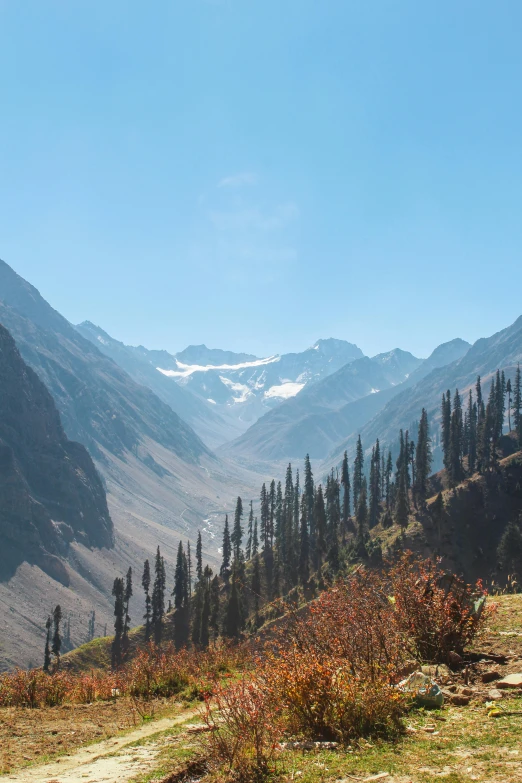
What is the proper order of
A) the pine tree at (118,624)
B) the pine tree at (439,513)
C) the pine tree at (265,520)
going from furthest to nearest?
the pine tree at (265,520) → the pine tree at (118,624) → the pine tree at (439,513)

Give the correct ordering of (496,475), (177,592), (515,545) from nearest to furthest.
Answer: (515,545)
(496,475)
(177,592)

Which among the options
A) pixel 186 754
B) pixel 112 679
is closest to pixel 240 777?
pixel 186 754

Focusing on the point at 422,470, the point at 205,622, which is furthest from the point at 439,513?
the point at 205,622

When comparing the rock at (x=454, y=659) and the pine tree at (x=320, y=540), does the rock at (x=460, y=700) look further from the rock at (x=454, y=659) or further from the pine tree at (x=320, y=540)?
the pine tree at (x=320, y=540)

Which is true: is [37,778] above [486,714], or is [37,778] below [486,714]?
below

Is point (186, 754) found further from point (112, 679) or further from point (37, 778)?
point (112, 679)

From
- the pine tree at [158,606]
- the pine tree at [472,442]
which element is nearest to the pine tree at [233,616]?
the pine tree at [158,606]

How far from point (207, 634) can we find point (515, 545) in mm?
51462

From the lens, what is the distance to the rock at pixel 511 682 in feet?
37.2

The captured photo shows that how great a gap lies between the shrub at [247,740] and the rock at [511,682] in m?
4.90

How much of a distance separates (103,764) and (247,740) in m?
3.81

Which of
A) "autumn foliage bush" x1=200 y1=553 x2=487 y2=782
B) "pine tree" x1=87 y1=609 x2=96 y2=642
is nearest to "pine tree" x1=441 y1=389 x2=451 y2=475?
"autumn foliage bush" x1=200 y1=553 x2=487 y2=782

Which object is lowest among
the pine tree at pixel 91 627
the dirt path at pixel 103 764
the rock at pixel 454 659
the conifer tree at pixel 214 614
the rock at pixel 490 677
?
the pine tree at pixel 91 627

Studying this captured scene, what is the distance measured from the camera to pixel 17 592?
7402 inches
